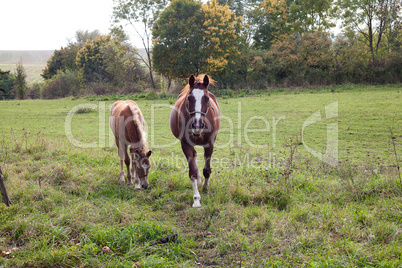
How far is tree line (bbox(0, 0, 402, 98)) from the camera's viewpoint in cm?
2342

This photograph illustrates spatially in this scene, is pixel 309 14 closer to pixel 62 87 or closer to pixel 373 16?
pixel 373 16

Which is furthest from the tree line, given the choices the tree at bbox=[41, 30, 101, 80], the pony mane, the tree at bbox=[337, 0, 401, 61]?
the pony mane

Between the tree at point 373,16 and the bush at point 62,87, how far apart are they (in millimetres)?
28945

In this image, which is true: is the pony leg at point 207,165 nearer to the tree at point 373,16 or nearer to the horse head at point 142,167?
the horse head at point 142,167

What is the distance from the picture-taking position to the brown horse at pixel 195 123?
4.41 metres

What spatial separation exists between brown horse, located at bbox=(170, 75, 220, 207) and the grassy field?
0.50 meters

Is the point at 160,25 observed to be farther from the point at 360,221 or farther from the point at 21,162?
the point at 360,221

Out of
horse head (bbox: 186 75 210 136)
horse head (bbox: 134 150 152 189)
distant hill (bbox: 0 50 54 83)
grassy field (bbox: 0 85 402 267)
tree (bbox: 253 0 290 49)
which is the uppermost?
distant hill (bbox: 0 50 54 83)

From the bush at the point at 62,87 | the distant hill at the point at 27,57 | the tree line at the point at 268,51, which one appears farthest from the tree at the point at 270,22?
the distant hill at the point at 27,57

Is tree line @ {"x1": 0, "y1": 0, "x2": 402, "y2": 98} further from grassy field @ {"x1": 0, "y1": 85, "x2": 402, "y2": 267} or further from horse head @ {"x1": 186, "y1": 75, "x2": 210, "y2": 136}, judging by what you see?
horse head @ {"x1": 186, "y1": 75, "x2": 210, "y2": 136}

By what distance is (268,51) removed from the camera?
87.0 feet

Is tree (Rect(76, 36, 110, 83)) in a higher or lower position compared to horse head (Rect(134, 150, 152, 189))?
higher

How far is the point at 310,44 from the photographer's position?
24375mm

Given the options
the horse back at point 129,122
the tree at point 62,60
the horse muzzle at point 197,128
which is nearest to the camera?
the horse muzzle at point 197,128
